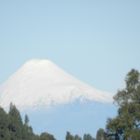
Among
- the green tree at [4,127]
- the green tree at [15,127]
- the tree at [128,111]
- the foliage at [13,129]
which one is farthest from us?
the green tree at [15,127]

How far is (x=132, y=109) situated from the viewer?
19906 millimetres

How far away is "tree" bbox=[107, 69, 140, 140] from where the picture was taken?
1975 cm

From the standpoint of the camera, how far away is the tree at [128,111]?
64.8ft

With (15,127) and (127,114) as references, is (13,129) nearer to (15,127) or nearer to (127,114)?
(15,127)

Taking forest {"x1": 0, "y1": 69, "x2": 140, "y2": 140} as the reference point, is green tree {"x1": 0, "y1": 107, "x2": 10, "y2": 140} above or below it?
above

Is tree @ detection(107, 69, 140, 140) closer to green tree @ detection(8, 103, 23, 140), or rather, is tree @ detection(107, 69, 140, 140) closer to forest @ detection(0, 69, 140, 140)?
forest @ detection(0, 69, 140, 140)

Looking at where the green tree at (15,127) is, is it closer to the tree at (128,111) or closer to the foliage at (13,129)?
the foliage at (13,129)

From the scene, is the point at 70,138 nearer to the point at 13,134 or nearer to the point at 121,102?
the point at 13,134

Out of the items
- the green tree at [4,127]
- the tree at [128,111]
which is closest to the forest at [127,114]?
the tree at [128,111]

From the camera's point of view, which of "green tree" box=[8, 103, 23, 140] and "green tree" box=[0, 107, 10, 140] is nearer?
"green tree" box=[0, 107, 10, 140]

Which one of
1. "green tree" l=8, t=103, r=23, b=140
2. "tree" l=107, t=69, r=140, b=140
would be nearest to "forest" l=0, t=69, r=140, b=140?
"tree" l=107, t=69, r=140, b=140

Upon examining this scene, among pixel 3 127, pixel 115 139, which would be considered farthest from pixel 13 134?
pixel 115 139

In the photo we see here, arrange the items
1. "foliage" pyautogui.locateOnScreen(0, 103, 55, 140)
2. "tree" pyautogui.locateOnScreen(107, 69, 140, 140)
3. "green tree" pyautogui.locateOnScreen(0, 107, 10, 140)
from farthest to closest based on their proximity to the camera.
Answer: "foliage" pyautogui.locateOnScreen(0, 103, 55, 140) → "green tree" pyautogui.locateOnScreen(0, 107, 10, 140) → "tree" pyautogui.locateOnScreen(107, 69, 140, 140)

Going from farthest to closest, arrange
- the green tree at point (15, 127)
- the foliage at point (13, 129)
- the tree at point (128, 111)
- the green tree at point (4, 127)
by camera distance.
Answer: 1. the green tree at point (15, 127)
2. the foliage at point (13, 129)
3. the green tree at point (4, 127)
4. the tree at point (128, 111)
